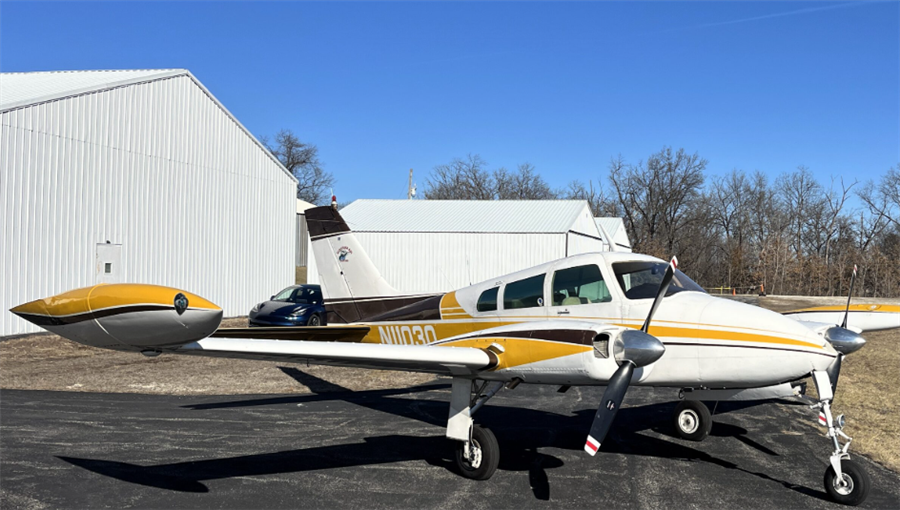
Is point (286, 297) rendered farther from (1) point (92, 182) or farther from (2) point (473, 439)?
(2) point (473, 439)

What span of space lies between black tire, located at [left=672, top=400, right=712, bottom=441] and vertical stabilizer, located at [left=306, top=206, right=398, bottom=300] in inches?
201

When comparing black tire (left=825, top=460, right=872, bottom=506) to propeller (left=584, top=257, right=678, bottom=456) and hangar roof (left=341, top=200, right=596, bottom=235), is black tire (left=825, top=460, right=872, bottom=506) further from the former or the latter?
hangar roof (left=341, top=200, right=596, bottom=235)

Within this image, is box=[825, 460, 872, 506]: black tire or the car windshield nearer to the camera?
box=[825, 460, 872, 506]: black tire

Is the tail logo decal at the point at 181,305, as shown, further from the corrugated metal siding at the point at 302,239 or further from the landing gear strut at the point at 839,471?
the corrugated metal siding at the point at 302,239

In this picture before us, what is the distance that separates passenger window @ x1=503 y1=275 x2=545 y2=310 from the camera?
822cm

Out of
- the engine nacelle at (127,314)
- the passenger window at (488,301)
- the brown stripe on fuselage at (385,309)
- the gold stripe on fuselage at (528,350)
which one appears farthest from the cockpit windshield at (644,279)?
the engine nacelle at (127,314)

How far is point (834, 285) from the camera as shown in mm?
50219

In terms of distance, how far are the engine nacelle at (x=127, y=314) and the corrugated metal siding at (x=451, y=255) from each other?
28.7 m

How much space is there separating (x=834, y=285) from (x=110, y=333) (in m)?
55.3

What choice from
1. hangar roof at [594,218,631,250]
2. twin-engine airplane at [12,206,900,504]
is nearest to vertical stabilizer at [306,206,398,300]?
twin-engine airplane at [12,206,900,504]

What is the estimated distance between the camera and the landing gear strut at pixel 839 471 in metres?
6.52

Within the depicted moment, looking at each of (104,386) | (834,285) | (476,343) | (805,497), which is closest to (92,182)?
(104,386)

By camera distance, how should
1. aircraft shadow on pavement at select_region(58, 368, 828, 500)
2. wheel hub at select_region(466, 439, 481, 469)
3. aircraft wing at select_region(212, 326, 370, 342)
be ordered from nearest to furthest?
aircraft shadow on pavement at select_region(58, 368, 828, 500) < wheel hub at select_region(466, 439, 481, 469) < aircraft wing at select_region(212, 326, 370, 342)

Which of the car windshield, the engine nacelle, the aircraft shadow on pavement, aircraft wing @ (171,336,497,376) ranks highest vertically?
the engine nacelle
